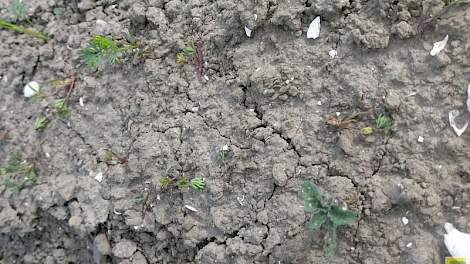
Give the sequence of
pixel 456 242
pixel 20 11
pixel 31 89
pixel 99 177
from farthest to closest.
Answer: pixel 20 11
pixel 31 89
pixel 99 177
pixel 456 242

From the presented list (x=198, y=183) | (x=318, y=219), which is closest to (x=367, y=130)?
(x=318, y=219)

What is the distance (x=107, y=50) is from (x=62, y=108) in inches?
18.7

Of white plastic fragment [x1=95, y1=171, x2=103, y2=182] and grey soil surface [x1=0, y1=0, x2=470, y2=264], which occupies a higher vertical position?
grey soil surface [x1=0, y1=0, x2=470, y2=264]

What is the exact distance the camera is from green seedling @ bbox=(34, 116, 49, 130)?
118 inches

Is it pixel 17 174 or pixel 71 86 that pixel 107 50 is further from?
pixel 17 174

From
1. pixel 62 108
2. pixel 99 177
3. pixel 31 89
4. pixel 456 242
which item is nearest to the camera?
pixel 456 242

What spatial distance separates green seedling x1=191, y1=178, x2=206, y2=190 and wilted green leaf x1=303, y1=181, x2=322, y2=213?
0.58 metres

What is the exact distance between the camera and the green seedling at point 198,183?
98.4 inches

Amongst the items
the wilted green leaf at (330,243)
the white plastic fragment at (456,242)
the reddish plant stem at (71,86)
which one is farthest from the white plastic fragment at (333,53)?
the reddish plant stem at (71,86)

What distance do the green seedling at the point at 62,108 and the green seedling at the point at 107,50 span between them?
0.32 m

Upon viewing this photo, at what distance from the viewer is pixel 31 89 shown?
3080 mm

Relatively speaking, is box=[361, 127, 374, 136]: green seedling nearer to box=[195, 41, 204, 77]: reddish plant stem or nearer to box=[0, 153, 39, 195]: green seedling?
box=[195, 41, 204, 77]: reddish plant stem

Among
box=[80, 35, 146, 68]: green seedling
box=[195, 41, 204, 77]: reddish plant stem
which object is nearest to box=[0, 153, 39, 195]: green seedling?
box=[80, 35, 146, 68]: green seedling

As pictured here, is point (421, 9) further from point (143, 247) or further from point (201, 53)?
point (143, 247)
